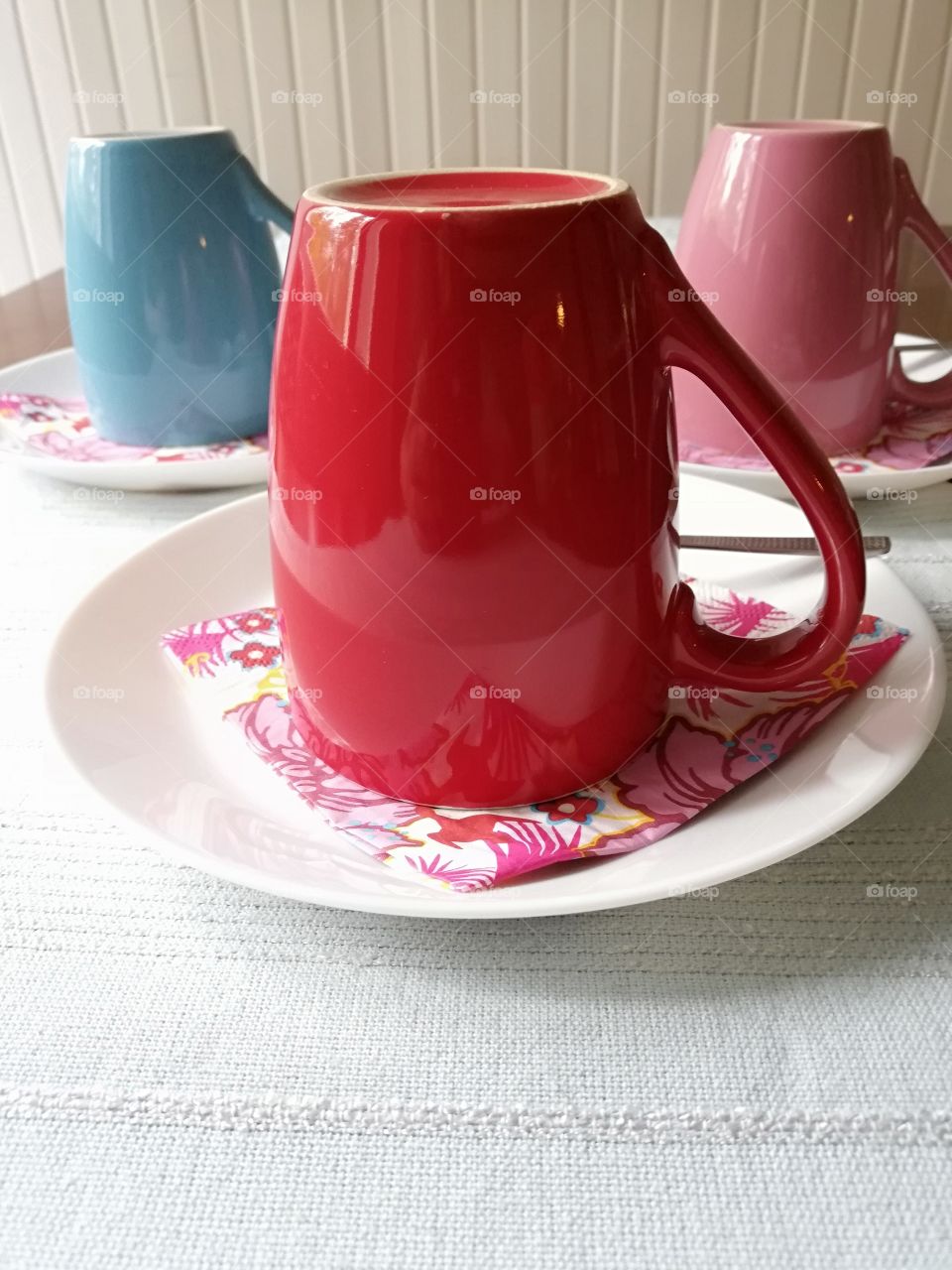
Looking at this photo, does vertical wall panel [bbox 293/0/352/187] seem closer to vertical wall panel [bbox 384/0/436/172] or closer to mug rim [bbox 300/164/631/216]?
vertical wall panel [bbox 384/0/436/172]

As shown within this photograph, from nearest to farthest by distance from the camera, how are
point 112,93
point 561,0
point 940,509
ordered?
point 940,509 → point 561,0 → point 112,93

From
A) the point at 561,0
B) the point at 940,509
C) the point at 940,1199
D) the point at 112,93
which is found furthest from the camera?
the point at 112,93

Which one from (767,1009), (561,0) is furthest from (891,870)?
(561,0)

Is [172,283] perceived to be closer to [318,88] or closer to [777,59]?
[318,88]

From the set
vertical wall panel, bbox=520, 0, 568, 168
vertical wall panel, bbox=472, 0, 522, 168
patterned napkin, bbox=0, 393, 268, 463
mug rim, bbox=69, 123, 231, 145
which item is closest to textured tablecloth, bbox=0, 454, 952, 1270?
patterned napkin, bbox=0, 393, 268, 463

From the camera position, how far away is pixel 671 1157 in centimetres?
25

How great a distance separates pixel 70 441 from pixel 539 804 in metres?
0.41

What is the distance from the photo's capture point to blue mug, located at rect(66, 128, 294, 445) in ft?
1.89

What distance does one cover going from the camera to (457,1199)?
237 mm

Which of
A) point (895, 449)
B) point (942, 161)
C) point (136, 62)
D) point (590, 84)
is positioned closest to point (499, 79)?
point (590, 84)

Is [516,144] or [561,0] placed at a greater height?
[561,0]

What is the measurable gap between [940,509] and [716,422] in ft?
0.40

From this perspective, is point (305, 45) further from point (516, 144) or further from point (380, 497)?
point (380, 497)

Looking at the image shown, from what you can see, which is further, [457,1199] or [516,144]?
[516,144]
